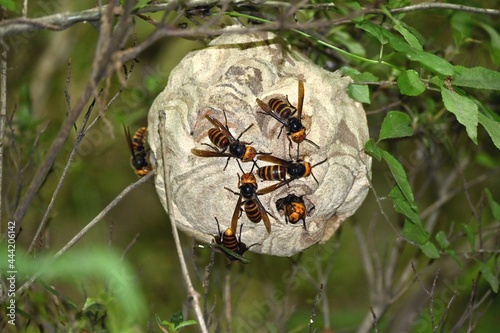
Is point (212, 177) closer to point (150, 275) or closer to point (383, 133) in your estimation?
point (383, 133)

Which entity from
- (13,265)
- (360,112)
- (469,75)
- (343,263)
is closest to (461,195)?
(343,263)

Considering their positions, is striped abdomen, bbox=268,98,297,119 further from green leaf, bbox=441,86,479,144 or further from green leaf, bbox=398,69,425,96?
green leaf, bbox=441,86,479,144

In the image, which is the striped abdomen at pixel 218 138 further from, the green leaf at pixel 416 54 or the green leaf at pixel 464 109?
the green leaf at pixel 464 109

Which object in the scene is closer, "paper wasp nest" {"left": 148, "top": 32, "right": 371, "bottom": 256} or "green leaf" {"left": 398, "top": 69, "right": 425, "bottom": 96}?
"green leaf" {"left": 398, "top": 69, "right": 425, "bottom": 96}

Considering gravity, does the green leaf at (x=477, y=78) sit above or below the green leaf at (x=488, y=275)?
above

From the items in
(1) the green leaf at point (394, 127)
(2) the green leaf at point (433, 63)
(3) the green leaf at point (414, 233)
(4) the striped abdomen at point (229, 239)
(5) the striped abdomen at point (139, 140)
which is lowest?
(3) the green leaf at point (414, 233)

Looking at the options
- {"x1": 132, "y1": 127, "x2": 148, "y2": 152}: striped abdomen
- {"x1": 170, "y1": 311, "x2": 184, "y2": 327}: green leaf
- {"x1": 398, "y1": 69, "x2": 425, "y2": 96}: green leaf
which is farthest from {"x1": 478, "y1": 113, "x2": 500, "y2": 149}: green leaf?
{"x1": 132, "y1": 127, "x2": 148, "y2": 152}: striped abdomen

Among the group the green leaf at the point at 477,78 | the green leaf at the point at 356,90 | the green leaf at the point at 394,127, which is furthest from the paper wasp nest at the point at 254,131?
the green leaf at the point at 477,78
